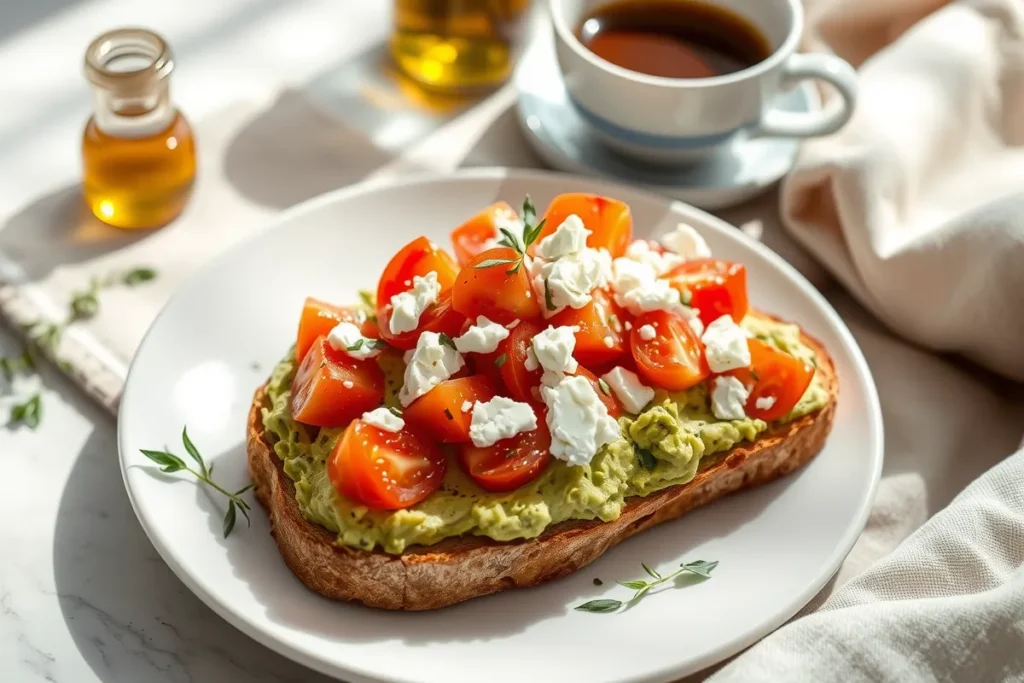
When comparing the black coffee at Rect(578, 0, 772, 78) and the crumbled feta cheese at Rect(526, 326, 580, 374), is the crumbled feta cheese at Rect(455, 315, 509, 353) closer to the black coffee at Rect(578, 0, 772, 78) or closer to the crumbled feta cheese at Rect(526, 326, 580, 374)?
the crumbled feta cheese at Rect(526, 326, 580, 374)

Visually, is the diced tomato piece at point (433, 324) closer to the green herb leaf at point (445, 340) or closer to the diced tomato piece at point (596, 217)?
the green herb leaf at point (445, 340)

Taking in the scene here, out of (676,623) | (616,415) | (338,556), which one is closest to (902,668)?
(676,623)

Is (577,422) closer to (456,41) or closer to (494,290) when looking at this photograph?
(494,290)

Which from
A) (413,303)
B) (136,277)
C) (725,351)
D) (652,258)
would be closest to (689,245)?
(652,258)

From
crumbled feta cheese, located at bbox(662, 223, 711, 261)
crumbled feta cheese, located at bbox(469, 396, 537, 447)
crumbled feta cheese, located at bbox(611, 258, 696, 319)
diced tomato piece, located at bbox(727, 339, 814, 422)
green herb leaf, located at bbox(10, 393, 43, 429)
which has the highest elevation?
crumbled feta cheese, located at bbox(611, 258, 696, 319)

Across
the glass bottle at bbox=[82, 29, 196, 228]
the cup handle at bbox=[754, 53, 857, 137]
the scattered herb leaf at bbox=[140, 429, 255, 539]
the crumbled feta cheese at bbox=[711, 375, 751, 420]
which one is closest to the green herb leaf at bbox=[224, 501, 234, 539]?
the scattered herb leaf at bbox=[140, 429, 255, 539]

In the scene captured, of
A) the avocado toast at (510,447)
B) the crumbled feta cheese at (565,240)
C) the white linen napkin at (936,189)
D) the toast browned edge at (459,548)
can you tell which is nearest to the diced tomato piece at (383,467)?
the avocado toast at (510,447)
